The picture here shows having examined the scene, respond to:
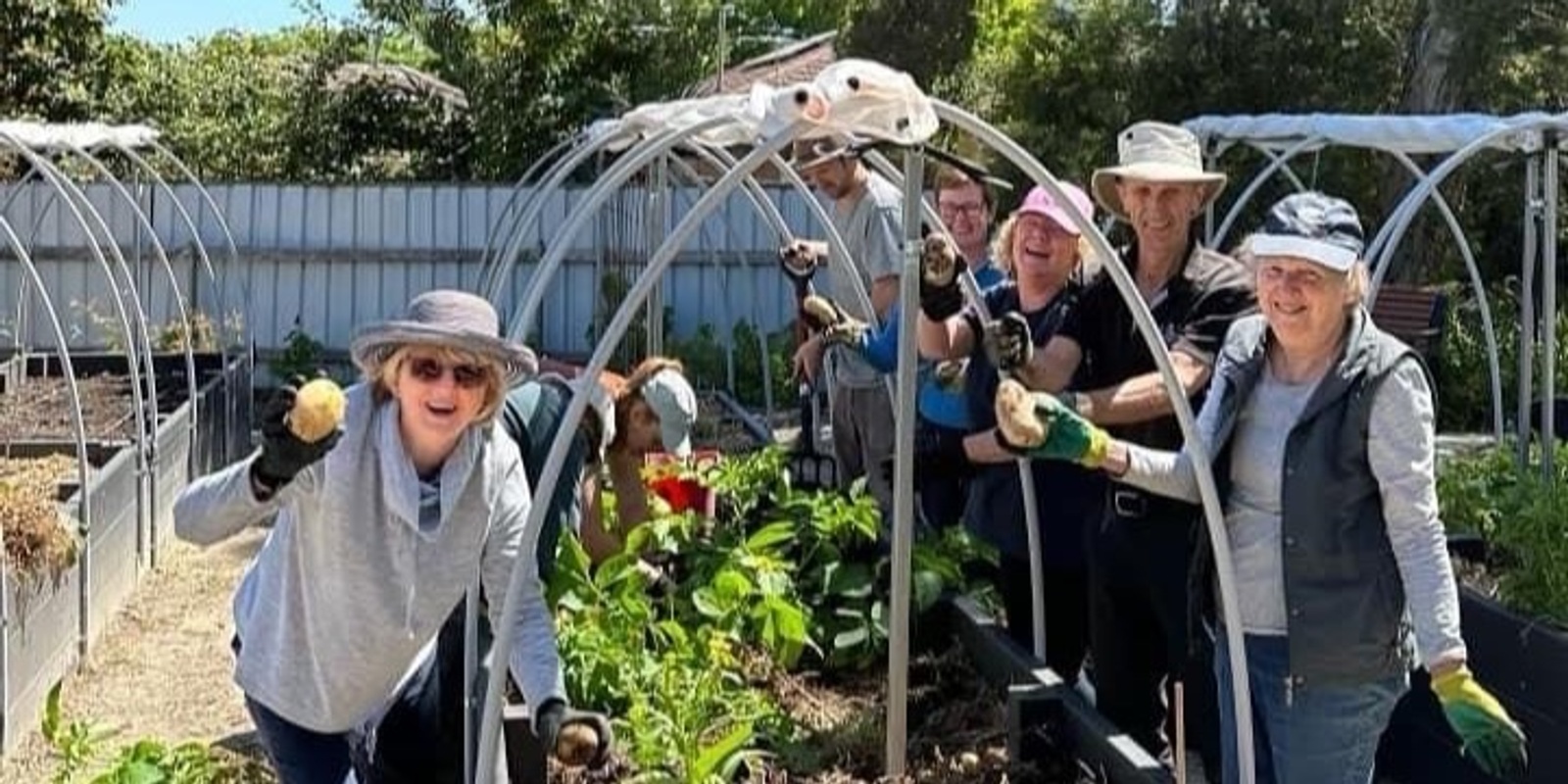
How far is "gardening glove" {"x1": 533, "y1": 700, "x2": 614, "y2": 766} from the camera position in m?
2.68

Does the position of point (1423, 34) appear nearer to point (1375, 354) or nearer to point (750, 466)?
point (750, 466)

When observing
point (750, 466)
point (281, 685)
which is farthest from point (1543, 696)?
point (281, 685)

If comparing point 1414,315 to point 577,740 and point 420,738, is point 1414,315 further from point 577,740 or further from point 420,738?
point 577,740

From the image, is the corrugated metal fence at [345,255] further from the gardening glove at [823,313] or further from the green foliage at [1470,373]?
the gardening glove at [823,313]

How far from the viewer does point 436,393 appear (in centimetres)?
268

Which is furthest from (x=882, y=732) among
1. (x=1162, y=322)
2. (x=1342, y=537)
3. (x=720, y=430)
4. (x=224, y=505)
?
(x=720, y=430)

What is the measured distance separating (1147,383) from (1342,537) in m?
0.67

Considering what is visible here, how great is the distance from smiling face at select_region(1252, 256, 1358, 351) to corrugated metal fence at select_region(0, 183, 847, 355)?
958 centimetres

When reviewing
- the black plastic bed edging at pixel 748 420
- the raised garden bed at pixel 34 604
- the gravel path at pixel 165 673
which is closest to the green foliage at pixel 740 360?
the black plastic bed edging at pixel 748 420

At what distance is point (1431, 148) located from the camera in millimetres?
6832

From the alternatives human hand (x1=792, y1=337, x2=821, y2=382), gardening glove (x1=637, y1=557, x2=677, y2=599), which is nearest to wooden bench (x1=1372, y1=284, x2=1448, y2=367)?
human hand (x1=792, y1=337, x2=821, y2=382)

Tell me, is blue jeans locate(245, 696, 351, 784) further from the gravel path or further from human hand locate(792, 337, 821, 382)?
human hand locate(792, 337, 821, 382)

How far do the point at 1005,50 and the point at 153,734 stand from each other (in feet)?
37.5

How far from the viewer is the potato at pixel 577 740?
8.79ft
